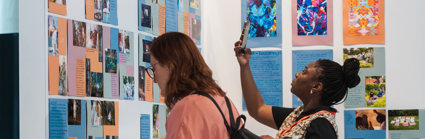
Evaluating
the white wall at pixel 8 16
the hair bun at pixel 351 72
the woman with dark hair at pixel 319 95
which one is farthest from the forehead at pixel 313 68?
the white wall at pixel 8 16

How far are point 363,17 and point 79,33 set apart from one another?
6.53 feet

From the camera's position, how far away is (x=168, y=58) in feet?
7.76

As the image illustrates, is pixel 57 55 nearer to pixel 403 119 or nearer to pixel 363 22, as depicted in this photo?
pixel 363 22

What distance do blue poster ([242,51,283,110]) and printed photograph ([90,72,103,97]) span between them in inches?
54.8

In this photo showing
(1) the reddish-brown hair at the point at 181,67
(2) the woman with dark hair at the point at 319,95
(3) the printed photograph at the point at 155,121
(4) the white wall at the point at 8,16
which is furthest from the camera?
(3) the printed photograph at the point at 155,121

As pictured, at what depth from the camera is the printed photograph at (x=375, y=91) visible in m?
4.26

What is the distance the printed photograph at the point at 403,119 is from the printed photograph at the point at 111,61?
186cm

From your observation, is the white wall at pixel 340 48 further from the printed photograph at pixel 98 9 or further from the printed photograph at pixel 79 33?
the printed photograph at pixel 79 33

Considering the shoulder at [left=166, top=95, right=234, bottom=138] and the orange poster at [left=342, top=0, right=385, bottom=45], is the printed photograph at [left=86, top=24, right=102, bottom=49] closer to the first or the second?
the shoulder at [left=166, top=95, right=234, bottom=138]

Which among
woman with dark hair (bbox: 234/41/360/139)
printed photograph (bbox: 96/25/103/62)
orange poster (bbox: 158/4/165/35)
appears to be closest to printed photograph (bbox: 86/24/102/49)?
printed photograph (bbox: 96/25/103/62)

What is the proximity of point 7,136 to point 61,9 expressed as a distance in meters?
0.64

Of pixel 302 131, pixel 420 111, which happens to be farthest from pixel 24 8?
pixel 420 111

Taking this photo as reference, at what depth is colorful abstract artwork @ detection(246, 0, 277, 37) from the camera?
439 cm

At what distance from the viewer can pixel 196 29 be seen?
4.39m
